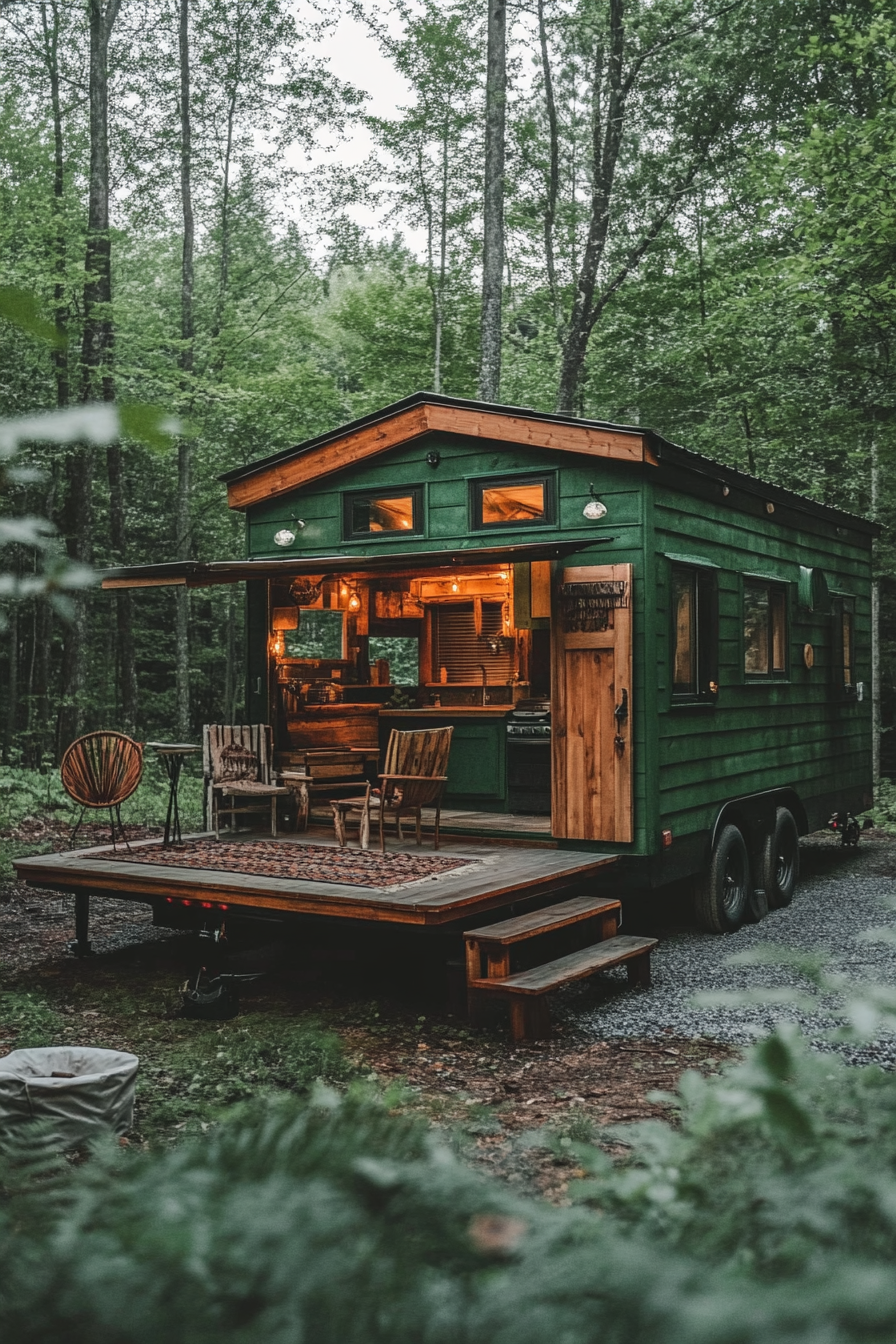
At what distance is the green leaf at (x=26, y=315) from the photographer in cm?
109

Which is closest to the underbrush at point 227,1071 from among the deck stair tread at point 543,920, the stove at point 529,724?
the deck stair tread at point 543,920

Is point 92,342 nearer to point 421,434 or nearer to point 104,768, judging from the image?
point 421,434

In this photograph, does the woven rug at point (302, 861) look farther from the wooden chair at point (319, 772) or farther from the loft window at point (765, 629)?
the loft window at point (765, 629)

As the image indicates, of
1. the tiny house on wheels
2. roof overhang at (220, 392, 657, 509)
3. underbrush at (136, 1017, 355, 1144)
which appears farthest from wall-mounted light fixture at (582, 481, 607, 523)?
underbrush at (136, 1017, 355, 1144)

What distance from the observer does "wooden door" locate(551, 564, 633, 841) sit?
7117 millimetres

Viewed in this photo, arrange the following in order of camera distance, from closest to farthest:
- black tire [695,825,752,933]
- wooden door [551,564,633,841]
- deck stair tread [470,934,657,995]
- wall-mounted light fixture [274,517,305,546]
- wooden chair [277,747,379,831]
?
deck stair tread [470,934,657,995] → wooden door [551,564,633,841] → black tire [695,825,752,933] → wooden chair [277,747,379,831] → wall-mounted light fixture [274,517,305,546]

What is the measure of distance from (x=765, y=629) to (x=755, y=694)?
64 centimetres

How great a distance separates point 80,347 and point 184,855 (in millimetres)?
9748

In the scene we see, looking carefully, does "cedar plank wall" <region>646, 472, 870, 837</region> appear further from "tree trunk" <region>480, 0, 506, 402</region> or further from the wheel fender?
"tree trunk" <region>480, 0, 506, 402</region>

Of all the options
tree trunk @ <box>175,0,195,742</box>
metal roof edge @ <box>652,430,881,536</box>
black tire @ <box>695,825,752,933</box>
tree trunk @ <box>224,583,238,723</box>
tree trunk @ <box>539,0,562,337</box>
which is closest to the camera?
metal roof edge @ <box>652,430,881,536</box>

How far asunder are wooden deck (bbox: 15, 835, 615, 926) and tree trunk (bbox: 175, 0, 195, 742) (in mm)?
9029

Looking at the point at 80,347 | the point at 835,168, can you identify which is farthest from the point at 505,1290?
the point at 80,347

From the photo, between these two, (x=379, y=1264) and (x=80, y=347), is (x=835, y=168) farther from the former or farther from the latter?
(x=379, y=1264)

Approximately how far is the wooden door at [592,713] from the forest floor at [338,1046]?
1389 millimetres
